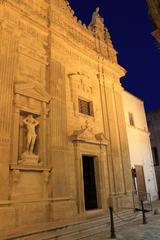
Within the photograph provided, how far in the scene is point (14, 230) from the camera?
689 centimetres

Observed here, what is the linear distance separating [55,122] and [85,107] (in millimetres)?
3071

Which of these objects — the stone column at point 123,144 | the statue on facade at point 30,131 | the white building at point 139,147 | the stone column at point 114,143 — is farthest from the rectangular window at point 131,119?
the statue on facade at point 30,131

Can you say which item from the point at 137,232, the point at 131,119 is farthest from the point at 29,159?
the point at 131,119

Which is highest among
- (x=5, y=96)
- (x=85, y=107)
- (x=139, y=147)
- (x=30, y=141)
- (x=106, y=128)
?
(x=85, y=107)

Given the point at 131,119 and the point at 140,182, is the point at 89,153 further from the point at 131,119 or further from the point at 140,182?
the point at 131,119

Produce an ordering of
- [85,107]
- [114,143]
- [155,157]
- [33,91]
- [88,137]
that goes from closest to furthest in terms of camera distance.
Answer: [33,91]
[88,137]
[85,107]
[114,143]
[155,157]

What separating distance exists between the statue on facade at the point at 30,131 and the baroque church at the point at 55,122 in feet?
0.13

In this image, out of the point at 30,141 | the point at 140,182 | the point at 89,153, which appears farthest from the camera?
the point at 140,182

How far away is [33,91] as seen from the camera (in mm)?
9258

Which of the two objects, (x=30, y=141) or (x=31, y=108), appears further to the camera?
(x=31, y=108)

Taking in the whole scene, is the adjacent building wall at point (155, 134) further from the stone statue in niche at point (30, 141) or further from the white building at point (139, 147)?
the stone statue in niche at point (30, 141)

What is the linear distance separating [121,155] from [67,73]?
5744 mm

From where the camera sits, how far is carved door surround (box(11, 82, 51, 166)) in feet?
27.3

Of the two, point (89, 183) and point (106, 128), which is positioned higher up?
point (106, 128)
